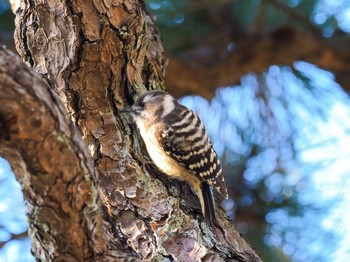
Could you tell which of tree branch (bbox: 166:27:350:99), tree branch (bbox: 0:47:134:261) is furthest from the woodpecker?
tree branch (bbox: 0:47:134:261)

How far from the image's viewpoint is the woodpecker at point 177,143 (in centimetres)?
223

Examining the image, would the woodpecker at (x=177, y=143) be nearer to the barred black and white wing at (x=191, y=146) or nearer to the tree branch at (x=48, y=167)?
the barred black and white wing at (x=191, y=146)

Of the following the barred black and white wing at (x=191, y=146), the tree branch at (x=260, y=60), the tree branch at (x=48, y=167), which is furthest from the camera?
the tree branch at (x=260, y=60)

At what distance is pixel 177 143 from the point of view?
246 cm

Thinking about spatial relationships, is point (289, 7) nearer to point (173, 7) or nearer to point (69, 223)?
point (173, 7)

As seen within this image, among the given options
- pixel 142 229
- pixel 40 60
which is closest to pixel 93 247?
pixel 142 229

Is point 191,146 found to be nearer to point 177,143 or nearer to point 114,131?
point 177,143

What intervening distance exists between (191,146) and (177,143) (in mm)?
67

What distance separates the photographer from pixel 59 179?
130 centimetres

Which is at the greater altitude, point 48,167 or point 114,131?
point 114,131

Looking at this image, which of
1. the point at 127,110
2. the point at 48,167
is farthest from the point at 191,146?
the point at 48,167

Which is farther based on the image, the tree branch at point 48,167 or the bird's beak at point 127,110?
the bird's beak at point 127,110

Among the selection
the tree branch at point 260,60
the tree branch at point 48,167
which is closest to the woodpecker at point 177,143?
the tree branch at point 260,60

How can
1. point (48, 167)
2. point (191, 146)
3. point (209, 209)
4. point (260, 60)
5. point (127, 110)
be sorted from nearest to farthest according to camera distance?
point (48, 167) → point (209, 209) → point (127, 110) → point (191, 146) → point (260, 60)
